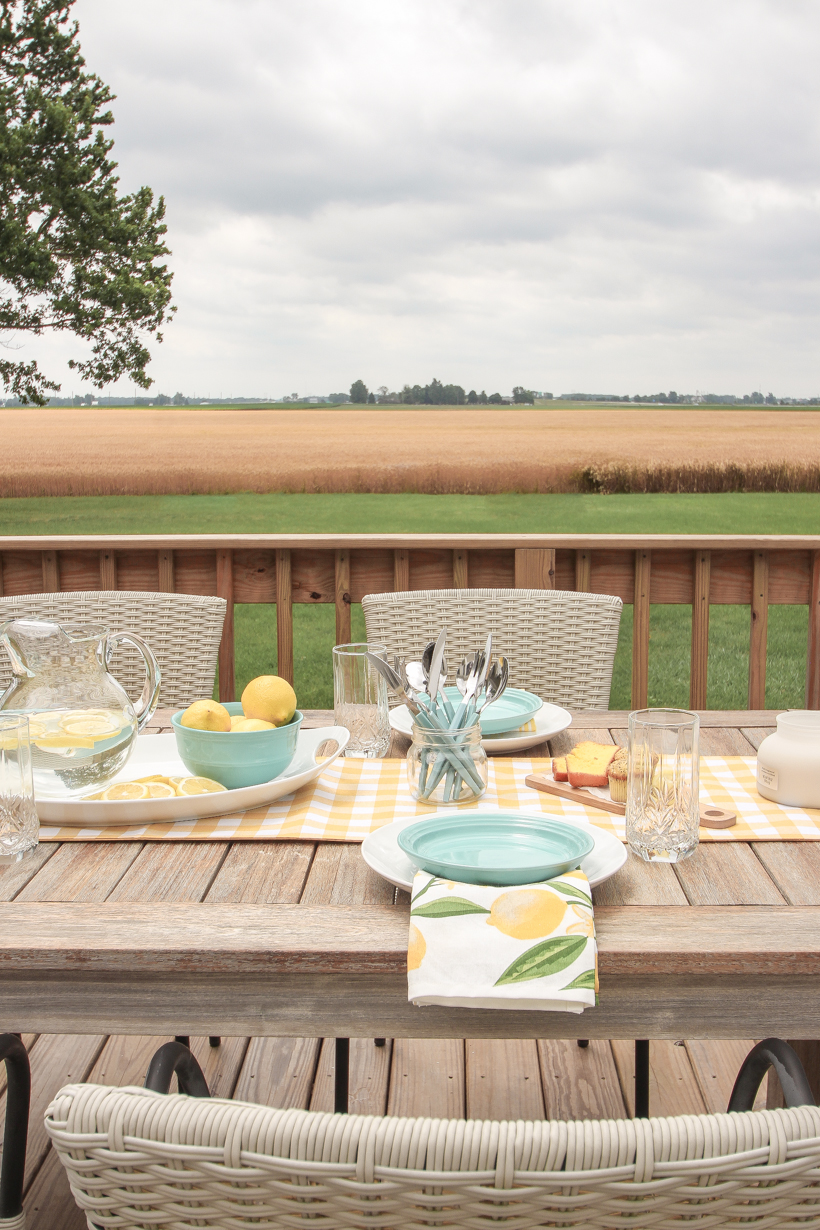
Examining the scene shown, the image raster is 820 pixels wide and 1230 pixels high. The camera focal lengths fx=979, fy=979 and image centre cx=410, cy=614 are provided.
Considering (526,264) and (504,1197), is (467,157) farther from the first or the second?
(504,1197)

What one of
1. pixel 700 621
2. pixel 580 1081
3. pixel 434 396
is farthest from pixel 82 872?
pixel 434 396

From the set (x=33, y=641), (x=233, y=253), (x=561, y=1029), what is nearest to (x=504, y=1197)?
(x=561, y=1029)

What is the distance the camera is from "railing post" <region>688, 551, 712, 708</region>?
2475 mm

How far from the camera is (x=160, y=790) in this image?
1.07m

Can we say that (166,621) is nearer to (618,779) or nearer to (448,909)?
(618,779)

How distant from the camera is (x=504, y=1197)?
41cm

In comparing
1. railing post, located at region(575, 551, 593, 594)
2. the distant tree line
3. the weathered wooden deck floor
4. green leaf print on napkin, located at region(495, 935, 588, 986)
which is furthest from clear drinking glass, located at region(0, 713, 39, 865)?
the distant tree line

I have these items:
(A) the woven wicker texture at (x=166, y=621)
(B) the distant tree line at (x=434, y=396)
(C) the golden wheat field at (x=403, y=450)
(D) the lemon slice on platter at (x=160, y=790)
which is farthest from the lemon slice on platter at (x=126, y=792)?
(B) the distant tree line at (x=434, y=396)

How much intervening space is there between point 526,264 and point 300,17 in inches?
165

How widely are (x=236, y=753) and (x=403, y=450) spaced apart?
25.7ft

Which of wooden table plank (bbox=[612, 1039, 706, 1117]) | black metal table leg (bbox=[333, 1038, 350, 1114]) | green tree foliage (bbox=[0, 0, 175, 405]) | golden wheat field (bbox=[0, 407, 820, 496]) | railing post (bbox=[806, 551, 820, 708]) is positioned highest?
green tree foliage (bbox=[0, 0, 175, 405])

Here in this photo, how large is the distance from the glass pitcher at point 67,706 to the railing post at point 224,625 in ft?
4.69

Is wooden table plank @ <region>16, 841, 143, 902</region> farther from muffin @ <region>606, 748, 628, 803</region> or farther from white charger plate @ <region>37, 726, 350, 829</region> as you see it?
muffin @ <region>606, 748, 628, 803</region>

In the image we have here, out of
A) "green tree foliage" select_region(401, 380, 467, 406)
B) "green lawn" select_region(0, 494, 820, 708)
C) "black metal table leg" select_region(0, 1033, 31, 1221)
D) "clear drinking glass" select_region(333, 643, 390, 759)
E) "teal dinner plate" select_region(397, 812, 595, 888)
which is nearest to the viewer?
"teal dinner plate" select_region(397, 812, 595, 888)
